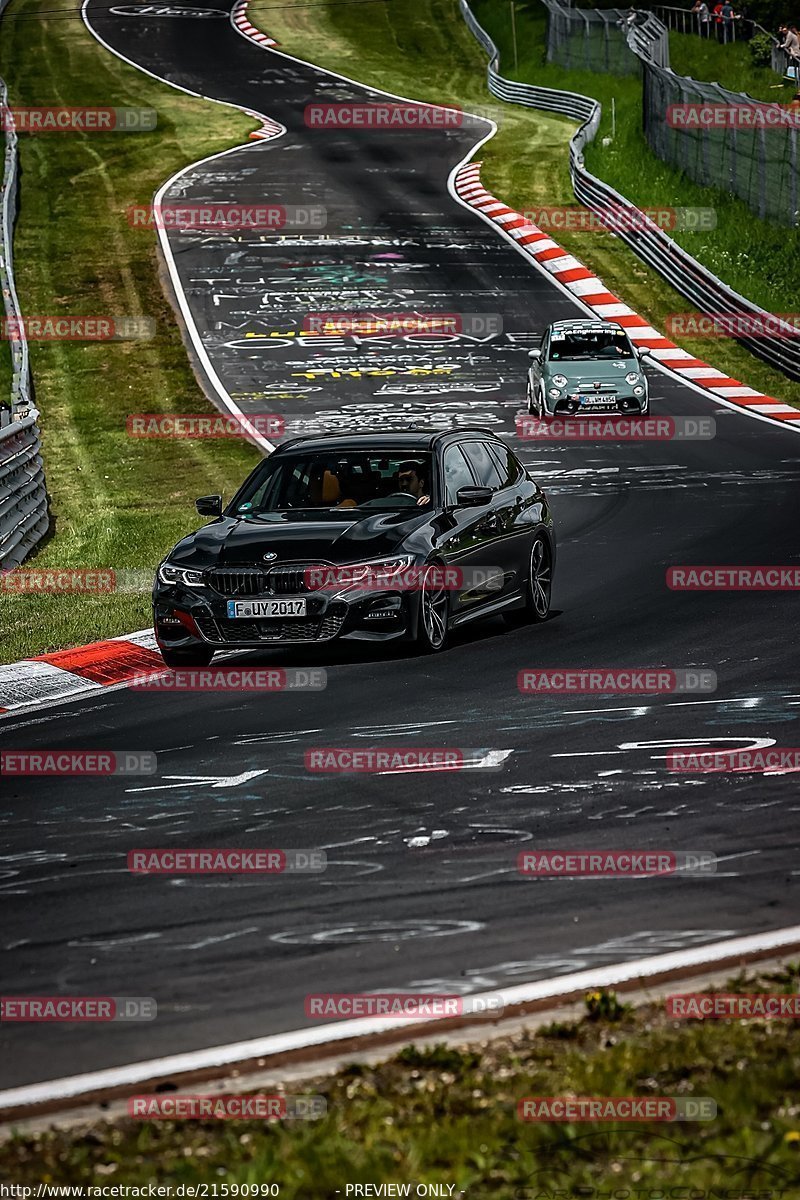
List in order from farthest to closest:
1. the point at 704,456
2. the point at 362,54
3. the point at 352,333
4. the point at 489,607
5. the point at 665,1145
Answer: the point at 362,54
the point at 352,333
the point at 704,456
the point at 489,607
the point at 665,1145

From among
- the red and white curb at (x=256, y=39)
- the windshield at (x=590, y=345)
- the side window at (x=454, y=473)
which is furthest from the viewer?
the red and white curb at (x=256, y=39)

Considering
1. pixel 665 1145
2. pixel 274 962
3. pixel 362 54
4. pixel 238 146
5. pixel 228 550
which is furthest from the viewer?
pixel 362 54

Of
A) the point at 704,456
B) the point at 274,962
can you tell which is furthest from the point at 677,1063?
the point at 704,456

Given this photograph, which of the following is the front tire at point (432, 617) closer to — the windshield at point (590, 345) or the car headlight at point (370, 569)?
the car headlight at point (370, 569)

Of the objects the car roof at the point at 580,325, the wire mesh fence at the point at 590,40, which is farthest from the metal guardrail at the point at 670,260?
the wire mesh fence at the point at 590,40

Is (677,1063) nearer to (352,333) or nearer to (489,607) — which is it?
(489,607)

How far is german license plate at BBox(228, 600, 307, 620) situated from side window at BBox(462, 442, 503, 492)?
2.38 m

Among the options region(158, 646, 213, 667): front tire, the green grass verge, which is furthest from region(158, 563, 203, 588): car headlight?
the green grass verge

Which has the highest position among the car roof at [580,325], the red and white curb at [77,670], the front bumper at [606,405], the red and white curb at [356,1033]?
the red and white curb at [356,1033]

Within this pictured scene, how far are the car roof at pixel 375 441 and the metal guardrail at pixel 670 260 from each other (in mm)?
18537

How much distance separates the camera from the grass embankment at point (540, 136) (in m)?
37.0

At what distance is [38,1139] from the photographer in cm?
486

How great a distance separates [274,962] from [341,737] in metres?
4.00

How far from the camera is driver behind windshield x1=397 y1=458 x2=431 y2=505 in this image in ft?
43.7
